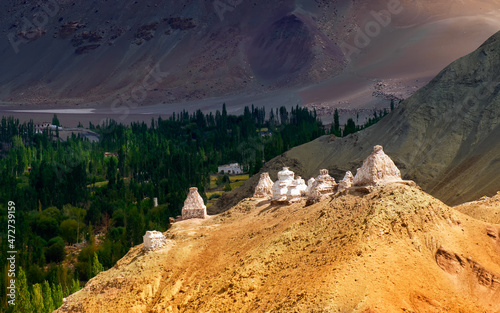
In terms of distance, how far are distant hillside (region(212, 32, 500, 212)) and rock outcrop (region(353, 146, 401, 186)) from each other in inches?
1324

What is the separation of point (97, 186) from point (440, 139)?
5913 centimetres

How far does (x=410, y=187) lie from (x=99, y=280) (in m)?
12.9

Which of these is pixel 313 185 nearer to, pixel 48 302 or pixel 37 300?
pixel 48 302

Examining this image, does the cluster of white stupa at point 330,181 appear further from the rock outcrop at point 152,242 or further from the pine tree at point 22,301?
the pine tree at point 22,301

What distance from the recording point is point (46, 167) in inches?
4633

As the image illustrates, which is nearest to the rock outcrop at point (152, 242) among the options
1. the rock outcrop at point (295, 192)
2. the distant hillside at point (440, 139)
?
the rock outcrop at point (295, 192)

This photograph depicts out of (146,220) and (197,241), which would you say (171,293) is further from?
(146,220)

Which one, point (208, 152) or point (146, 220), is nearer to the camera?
point (146, 220)

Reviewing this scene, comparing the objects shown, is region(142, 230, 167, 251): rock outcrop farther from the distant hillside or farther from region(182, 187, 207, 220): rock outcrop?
the distant hillside

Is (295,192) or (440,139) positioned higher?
(295,192)

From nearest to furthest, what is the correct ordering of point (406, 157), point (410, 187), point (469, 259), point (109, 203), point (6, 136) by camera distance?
1. point (469, 259)
2. point (410, 187)
3. point (406, 157)
4. point (109, 203)
5. point (6, 136)

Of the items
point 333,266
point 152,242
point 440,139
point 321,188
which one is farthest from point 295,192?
point 440,139

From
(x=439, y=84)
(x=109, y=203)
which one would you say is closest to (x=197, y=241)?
(x=439, y=84)

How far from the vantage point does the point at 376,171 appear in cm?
2912
